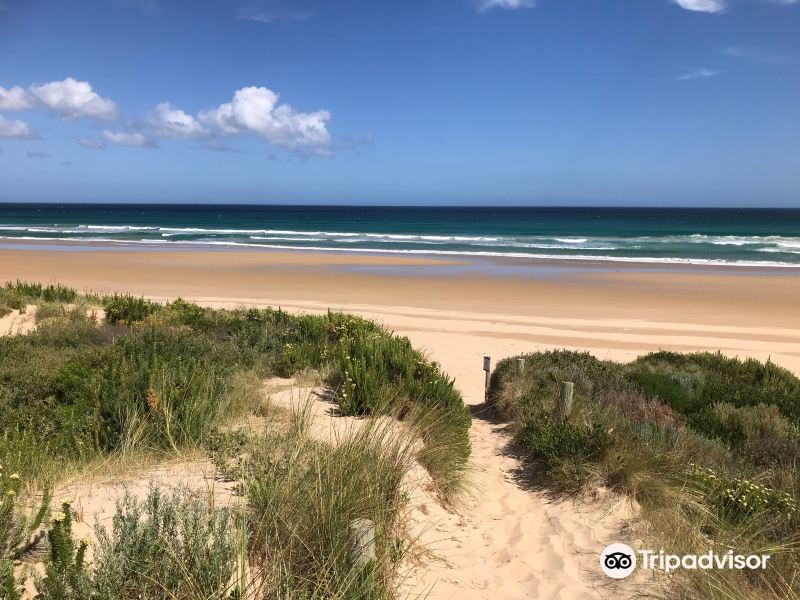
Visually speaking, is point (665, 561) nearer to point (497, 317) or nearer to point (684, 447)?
point (684, 447)

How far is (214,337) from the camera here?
9992 mm

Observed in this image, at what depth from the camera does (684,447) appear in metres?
6.21

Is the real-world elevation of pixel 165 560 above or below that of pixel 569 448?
above

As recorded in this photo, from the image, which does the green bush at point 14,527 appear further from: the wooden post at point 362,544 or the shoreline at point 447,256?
the shoreline at point 447,256

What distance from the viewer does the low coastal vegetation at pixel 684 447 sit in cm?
423

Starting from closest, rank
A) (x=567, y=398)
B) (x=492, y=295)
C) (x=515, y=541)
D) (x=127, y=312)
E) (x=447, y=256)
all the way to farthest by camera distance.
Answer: (x=515, y=541) → (x=567, y=398) → (x=127, y=312) → (x=492, y=295) → (x=447, y=256)

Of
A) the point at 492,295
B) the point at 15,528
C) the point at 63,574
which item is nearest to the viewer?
the point at 63,574

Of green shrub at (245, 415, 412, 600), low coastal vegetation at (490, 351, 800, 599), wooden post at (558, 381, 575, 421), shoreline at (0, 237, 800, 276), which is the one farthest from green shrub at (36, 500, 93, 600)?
shoreline at (0, 237, 800, 276)

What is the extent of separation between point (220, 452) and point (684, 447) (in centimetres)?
467

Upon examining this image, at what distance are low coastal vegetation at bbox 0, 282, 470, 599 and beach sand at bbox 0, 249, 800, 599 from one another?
0.58 metres

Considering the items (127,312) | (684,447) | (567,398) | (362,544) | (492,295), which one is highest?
(127,312)

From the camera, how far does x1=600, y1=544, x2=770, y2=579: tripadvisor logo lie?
12.7ft

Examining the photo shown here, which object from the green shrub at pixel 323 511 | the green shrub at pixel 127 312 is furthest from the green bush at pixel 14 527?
the green shrub at pixel 127 312

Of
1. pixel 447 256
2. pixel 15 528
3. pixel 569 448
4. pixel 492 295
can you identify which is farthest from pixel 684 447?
pixel 447 256
